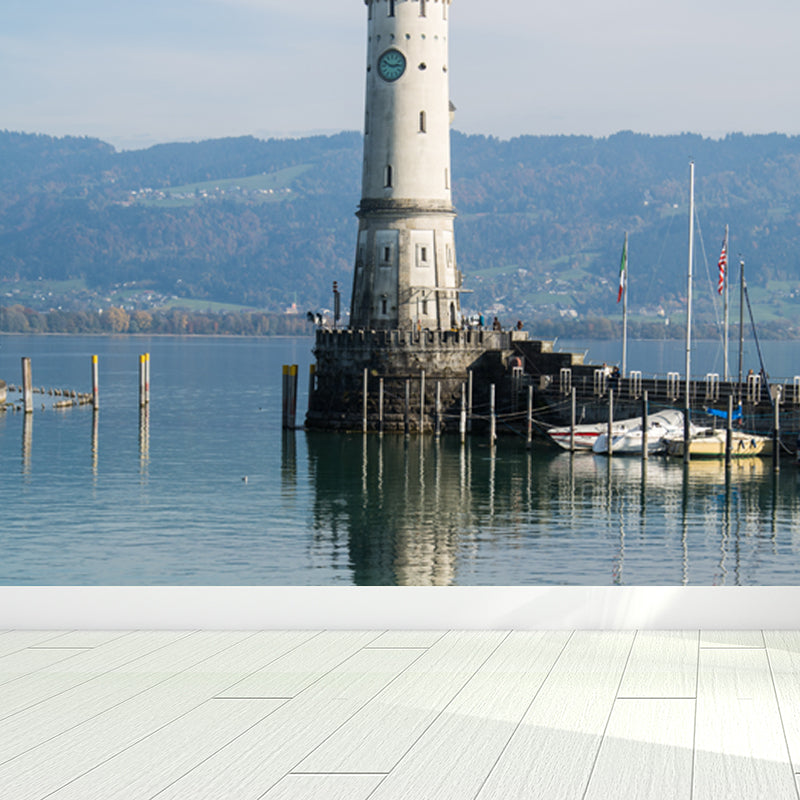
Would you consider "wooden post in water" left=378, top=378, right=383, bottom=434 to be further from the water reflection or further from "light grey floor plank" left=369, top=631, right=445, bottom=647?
"light grey floor plank" left=369, top=631, right=445, bottom=647

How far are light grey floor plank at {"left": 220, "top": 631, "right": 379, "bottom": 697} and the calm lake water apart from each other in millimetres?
18394

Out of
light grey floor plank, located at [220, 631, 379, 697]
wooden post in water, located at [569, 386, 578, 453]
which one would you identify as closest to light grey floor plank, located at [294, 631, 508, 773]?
light grey floor plank, located at [220, 631, 379, 697]

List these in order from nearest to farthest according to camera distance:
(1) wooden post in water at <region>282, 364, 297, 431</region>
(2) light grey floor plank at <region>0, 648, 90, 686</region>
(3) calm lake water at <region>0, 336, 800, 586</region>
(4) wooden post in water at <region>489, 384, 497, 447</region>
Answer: (2) light grey floor plank at <region>0, 648, 90, 686</region>
(3) calm lake water at <region>0, 336, 800, 586</region>
(4) wooden post in water at <region>489, 384, 497, 447</region>
(1) wooden post in water at <region>282, 364, 297, 431</region>

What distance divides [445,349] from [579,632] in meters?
52.5

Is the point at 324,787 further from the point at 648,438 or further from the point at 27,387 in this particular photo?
the point at 27,387

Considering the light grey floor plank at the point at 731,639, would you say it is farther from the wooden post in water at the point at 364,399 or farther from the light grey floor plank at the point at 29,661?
the wooden post in water at the point at 364,399

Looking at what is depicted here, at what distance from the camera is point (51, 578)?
2764cm

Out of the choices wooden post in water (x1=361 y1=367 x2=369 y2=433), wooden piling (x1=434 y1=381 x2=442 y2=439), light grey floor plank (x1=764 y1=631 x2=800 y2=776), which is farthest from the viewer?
wooden piling (x1=434 y1=381 x2=442 y2=439)

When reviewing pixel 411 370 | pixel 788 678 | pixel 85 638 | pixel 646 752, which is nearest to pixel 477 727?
pixel 646 752

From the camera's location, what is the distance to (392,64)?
61.4 m

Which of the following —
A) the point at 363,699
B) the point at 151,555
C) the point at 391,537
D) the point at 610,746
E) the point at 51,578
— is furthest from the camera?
the point at 391,537

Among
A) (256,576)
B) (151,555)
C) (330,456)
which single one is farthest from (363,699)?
(330,456)

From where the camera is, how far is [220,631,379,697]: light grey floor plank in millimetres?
7391

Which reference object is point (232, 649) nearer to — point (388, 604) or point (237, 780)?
point (388, 604)
